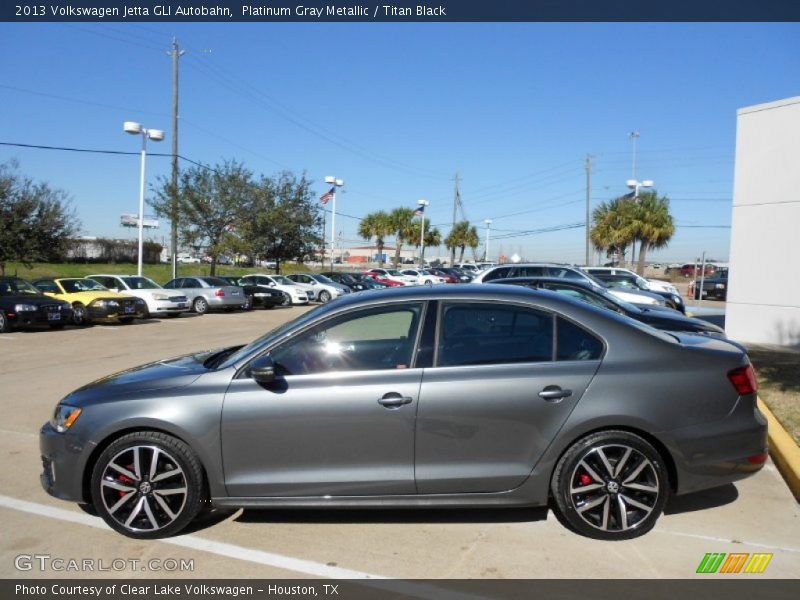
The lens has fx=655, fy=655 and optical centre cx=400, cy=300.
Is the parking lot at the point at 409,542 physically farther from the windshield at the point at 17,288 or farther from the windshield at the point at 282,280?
the windshield at the point at 282,280

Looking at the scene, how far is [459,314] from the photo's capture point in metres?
4.35

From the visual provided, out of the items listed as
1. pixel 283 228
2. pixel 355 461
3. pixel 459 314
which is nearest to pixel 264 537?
pixel 355 461

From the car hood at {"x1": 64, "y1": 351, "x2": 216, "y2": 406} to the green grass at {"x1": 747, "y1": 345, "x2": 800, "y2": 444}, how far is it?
5333 millimetres

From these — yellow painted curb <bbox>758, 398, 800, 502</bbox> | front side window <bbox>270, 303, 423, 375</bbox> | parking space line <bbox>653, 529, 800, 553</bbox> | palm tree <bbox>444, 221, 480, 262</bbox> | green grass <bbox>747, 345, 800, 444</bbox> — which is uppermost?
palm tree <bbox>444, 221, 480, 262</bbox>

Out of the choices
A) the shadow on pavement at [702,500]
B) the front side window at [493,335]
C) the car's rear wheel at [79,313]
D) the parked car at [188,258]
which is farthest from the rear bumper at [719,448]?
the parked car at [188,258]

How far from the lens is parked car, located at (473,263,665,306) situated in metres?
16.2

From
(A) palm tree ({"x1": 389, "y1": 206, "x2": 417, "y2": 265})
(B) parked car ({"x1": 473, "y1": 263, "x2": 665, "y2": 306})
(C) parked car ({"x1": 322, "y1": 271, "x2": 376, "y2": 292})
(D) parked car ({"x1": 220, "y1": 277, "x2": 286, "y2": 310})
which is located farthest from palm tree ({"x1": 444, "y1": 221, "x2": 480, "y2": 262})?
(B) parked car ({"x1": 473, "y1": 263, "x2": 665, "y2": 306})

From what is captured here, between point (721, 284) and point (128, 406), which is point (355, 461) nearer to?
point (128, 406)

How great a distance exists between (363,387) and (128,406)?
1.51 m

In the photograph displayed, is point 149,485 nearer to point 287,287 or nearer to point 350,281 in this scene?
point 287,287
